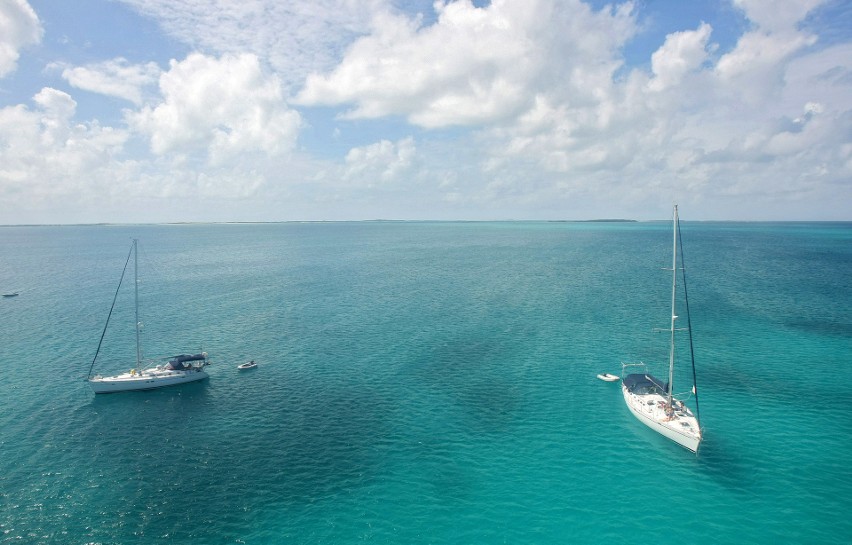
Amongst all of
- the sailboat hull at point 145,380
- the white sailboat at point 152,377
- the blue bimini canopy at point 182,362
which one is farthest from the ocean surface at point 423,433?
the blue bimini canopy at point 182,362

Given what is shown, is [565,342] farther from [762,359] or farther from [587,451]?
[587,451]

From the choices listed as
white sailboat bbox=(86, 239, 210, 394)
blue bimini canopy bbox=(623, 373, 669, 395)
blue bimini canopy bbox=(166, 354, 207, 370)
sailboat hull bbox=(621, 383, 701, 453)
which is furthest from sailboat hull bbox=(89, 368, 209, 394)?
blue bimini canopy bbox=(623, 373, 669, 395)

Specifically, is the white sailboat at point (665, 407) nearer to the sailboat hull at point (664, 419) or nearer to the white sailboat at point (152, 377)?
the sailboat hull at point (664, 419)

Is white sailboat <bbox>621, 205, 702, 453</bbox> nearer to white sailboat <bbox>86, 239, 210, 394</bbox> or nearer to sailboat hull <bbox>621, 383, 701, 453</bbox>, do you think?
sailboat hull <bbox>621, 383, 701, 453</bbox>

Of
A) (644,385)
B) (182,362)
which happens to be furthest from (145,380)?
(644,385)

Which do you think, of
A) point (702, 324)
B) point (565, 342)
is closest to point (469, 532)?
point (565, 342)
